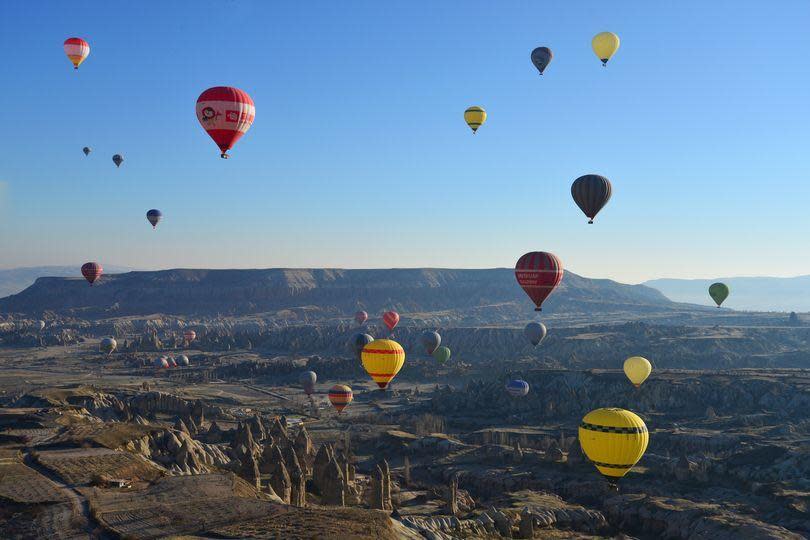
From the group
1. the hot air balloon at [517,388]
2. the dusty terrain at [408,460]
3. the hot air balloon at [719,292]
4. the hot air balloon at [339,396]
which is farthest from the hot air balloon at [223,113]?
the hot air balloon at [719,292]

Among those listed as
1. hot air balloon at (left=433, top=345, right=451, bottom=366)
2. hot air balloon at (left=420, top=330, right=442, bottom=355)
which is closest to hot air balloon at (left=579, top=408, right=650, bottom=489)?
hot air balloon at (left=420, top=330, right=442, bottom=355)

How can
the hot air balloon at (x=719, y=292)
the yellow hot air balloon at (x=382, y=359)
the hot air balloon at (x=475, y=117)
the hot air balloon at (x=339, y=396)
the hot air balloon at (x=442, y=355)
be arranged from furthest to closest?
the hot air balloon at (x=442, y=355), the hot air balloon at (x=719, y=292), the hot air balloon at (x=339, y=396), the hot air balloon at (x=475, y=117), the yellow hot air balloon at (x=382, y=359)

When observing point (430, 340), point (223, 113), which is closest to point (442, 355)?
point (430, 340)

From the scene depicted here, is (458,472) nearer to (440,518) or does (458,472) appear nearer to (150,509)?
(440,518)

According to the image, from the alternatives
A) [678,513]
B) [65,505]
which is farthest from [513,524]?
[65,505]

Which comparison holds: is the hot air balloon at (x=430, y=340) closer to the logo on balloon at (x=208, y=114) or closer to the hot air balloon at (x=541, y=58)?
the hot air balloon at (x=541, y=58)

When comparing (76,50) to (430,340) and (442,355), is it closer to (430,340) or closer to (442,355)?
(430,340)

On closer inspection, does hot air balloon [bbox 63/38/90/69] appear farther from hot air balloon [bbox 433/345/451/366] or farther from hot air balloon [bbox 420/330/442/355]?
hot air balloon [bbox 433/345/451/366]
